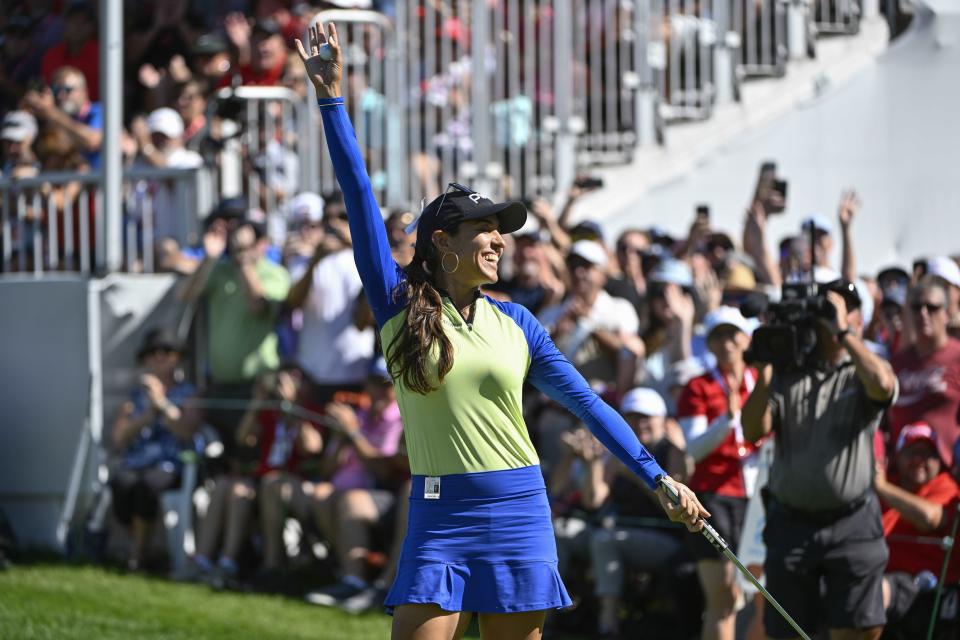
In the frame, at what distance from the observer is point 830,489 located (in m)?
7.33

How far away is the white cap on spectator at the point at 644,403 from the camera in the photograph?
30.5ft

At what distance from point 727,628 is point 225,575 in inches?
149

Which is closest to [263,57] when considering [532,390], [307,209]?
[307,209]

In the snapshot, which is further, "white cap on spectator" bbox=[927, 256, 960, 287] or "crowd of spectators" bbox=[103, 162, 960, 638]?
"white cap on spectator" bbox=[927, 256, 960, 287]

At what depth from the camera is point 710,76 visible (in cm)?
1358

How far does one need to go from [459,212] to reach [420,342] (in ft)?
1.50

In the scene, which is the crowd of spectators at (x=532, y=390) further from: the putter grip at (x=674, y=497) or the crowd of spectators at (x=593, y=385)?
the putter grip at (x=674, y=497)

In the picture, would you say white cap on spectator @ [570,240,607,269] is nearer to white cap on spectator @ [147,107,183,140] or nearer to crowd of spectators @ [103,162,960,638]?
crowd of spectators @ [103,162,960,638]

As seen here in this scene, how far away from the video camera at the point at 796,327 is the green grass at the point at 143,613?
10.3ft

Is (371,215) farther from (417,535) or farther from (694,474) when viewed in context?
(694,474)

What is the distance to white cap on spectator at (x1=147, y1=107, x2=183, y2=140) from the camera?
13.0 metres

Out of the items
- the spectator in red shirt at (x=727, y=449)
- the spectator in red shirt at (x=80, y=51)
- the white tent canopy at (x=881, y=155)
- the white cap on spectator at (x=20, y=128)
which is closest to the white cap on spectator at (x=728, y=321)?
the spectator in red shirt at (x=727, y=449)

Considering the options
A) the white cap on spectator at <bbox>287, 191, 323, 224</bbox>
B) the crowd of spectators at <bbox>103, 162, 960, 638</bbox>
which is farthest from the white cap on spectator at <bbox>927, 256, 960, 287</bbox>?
the white cap on spectator at <bbox>287, 191, 323, 224</bbox>

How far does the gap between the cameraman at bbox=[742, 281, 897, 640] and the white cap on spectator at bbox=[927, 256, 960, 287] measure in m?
1.69
